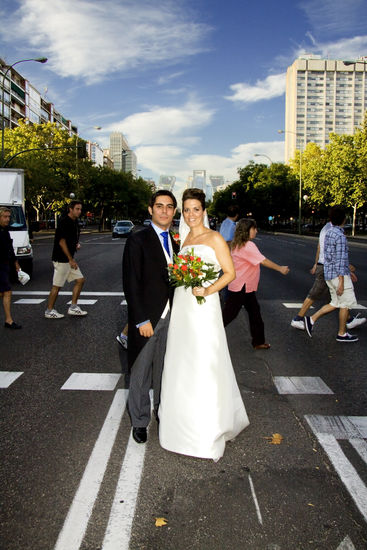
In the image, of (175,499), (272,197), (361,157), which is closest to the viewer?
(175,499)

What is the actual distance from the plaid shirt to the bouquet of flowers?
3.63 m

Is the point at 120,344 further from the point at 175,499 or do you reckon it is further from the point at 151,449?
the point at 175,499

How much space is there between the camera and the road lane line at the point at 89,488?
246 cm

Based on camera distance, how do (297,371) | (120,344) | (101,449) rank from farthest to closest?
(120,344)
(297,371)
(101,449)

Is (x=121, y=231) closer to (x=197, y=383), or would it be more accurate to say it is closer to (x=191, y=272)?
(x=191, y=272)

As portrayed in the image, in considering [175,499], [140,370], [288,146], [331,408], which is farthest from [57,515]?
[288,146]

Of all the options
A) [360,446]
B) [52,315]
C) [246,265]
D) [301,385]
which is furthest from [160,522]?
[52,315]

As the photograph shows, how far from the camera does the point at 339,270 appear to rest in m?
6.63

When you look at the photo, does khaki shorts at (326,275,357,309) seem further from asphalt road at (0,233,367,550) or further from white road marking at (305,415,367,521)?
white road marking at (305,415,367,521)

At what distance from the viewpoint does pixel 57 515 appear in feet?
8.70

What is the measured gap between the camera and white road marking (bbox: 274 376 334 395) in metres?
4.69

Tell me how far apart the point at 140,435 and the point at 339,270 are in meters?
4.06

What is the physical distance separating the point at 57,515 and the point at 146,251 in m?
1.75

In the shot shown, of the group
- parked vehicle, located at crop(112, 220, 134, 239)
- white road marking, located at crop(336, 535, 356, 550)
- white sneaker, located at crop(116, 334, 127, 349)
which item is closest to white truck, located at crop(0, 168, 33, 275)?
white sneaker, located at crop(116, 334, 127, 349)
